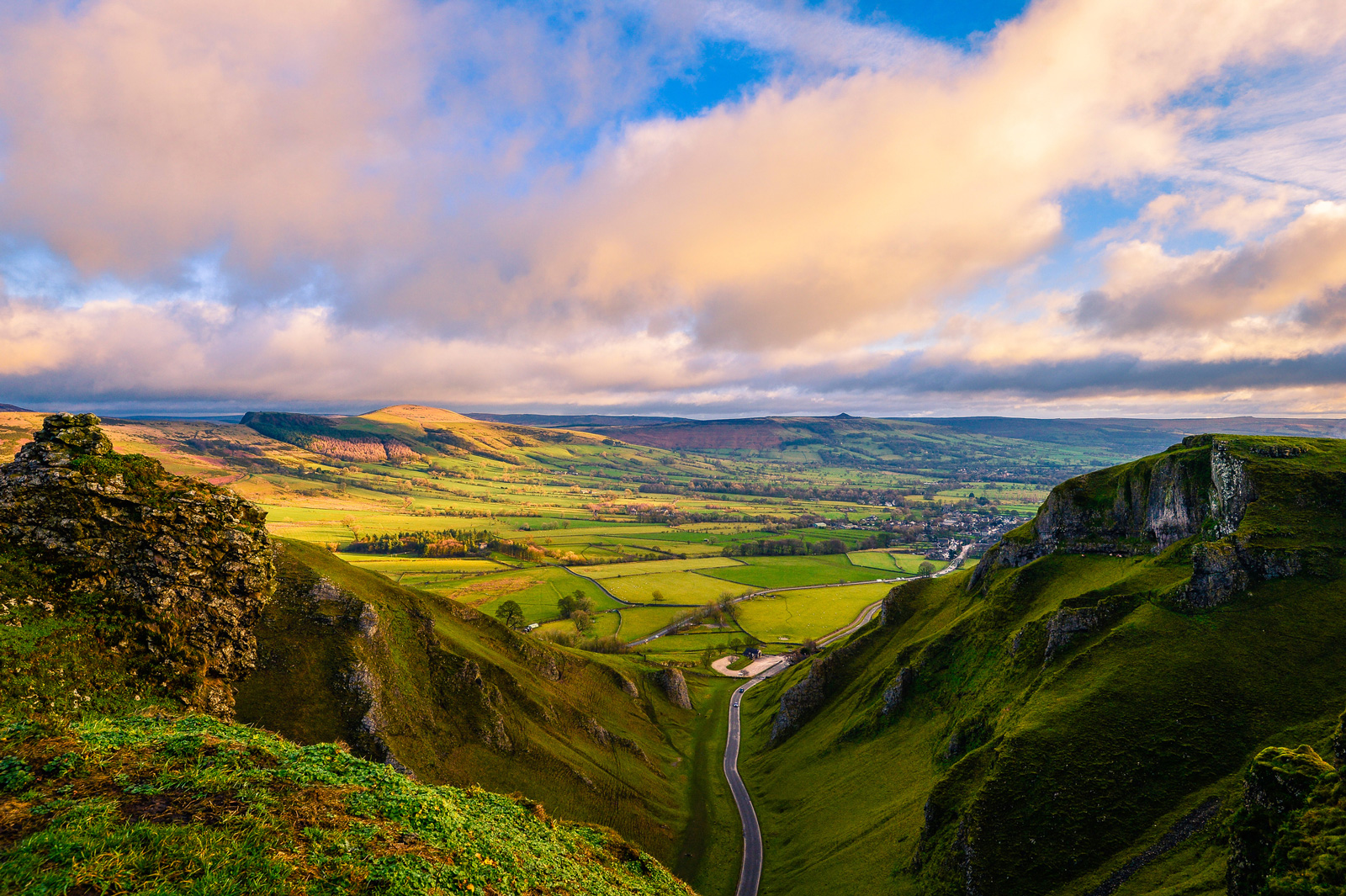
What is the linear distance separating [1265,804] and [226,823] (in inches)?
2023

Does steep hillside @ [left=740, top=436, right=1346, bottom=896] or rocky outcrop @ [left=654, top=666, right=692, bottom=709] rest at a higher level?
steep hillside @ [left=740, top=436, right=1346, bottom=896]

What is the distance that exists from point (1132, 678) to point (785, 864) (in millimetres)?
47900

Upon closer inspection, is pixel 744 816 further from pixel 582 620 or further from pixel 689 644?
pixel 582 620

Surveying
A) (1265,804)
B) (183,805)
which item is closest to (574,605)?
(1265,804)

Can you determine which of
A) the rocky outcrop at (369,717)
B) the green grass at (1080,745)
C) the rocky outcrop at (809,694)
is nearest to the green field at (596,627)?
the rocky outcrop at (809,694)

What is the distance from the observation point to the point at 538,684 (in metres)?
93.6

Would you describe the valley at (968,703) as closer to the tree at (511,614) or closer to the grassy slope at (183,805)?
the grassy slope at (183,805)

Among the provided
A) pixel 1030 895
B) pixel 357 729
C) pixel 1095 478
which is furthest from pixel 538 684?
pixel 1095 478

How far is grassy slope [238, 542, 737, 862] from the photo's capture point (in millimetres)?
58344

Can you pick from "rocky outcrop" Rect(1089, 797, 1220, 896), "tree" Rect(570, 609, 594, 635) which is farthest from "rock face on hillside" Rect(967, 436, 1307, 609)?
"tree" Rect(570, 609, 594, 635)

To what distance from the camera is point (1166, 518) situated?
80688 mm

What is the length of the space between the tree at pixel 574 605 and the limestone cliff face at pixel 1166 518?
4621 inches

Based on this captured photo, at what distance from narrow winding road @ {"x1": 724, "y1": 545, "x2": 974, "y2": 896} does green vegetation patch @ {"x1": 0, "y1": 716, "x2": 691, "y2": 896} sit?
55.9 metres

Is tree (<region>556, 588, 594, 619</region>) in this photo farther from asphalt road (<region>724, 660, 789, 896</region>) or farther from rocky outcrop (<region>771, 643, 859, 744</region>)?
rocky outcrop (<region>771, 643, 859, 744</region>)
